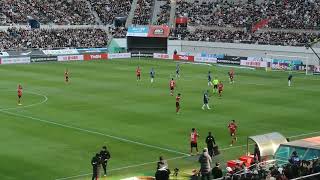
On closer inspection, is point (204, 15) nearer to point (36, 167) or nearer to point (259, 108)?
point (259, 108)

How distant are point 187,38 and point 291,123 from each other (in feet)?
189

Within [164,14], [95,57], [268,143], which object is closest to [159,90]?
[268,143]

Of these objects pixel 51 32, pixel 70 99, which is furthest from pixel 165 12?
pixel 70 99

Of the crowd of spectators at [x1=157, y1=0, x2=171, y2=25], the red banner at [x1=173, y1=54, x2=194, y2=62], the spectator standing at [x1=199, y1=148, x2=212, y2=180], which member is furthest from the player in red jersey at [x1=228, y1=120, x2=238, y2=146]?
the crowd of spectators at [x1=157, y1=0, x2=171, y2=25]

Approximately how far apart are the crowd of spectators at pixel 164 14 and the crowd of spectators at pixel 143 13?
2193mm

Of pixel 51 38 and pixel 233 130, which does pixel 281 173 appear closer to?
pixel 233 130

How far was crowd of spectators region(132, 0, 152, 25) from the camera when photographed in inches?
4035

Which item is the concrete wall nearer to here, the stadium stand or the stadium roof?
the stadium roof

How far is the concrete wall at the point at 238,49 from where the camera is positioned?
78.4 metres

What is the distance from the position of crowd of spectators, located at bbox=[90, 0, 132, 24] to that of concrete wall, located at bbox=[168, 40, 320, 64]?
14957mm

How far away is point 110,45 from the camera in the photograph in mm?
97188

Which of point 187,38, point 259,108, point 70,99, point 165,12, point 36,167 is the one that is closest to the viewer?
point 36,167

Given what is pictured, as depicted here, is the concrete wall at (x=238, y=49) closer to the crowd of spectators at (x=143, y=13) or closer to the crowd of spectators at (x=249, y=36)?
the crowd of spectators at (x=249, y=36)

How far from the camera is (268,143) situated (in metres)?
23.9
